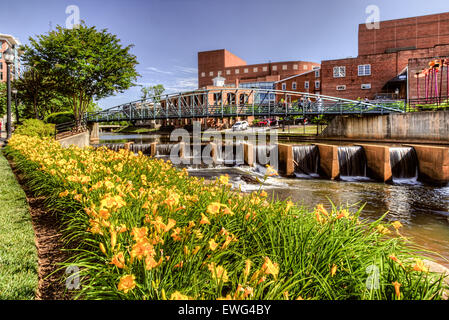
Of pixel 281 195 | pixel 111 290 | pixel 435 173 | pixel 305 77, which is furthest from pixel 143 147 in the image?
pixel 305 77

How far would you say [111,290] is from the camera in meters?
2.59

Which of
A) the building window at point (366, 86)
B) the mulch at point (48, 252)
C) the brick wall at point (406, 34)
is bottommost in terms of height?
the mulch at point (48, 252)

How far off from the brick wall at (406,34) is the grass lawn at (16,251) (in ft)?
200

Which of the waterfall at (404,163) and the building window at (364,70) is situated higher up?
the building window at (364,70)

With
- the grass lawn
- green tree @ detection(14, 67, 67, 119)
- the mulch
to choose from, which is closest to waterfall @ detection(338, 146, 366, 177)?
the mulch

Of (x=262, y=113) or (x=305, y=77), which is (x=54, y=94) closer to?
(x=262, y=113)

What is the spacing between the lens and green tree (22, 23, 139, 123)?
32156mm

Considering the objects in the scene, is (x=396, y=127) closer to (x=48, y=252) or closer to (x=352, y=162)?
(x=352, y=162)

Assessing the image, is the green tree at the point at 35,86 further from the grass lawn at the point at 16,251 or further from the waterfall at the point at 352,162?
the grass lawn at the point at 16,251

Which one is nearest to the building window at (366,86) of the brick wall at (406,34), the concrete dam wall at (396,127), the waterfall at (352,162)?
the brick wall at (406,34)

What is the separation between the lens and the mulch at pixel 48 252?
121 inches

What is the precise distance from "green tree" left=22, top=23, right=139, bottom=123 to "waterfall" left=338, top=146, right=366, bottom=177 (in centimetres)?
2768

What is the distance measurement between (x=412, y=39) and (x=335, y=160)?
159ft

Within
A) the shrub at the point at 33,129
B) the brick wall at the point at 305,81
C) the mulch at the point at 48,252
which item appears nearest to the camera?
the mulch at the point at 48,252
